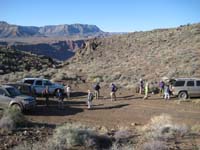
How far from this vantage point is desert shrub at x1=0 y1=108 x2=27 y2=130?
17.1m

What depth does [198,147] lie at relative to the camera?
48.4ft

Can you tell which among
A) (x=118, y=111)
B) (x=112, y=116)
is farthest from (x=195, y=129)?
(x=118, y=111)

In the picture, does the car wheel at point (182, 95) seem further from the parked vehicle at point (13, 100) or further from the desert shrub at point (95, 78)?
the desert shrub at point (95, 78)

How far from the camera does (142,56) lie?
5766cm

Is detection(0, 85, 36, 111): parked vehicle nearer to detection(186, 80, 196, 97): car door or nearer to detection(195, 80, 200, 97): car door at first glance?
detection(186, 80, 196, 97): car door

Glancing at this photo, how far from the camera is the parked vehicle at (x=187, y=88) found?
2747 centimetres

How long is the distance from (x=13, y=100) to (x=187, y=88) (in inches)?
475

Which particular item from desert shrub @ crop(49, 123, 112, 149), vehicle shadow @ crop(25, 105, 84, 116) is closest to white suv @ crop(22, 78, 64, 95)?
vehicle shadow @ crop(25, 105, 84, 116)

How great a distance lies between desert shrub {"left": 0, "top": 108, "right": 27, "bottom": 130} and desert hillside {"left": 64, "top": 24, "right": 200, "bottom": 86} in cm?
1865

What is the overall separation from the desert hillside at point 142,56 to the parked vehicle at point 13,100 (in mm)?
14926

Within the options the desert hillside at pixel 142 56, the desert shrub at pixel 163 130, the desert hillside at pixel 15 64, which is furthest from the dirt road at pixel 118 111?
the desert hillside at pixel 15 64

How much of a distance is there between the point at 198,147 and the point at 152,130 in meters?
3.37

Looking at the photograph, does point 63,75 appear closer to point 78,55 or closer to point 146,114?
point 146,114

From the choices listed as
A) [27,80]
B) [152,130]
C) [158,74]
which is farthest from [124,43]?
[152,130]
